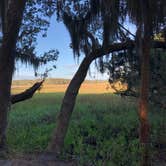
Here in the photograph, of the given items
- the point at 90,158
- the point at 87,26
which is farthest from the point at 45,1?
the point at 90,158

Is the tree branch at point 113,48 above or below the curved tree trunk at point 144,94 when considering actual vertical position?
above

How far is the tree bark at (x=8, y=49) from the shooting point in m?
10.3

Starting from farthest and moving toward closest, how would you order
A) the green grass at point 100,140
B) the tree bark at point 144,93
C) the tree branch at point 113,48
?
the tree branch at point 113,48 < the green grass at point 100,140 < the tree bark at point 144,93

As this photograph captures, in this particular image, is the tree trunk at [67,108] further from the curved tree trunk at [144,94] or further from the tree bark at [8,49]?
the curved tree trunk at [144,94]

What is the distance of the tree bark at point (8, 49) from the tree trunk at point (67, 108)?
1.44 metres

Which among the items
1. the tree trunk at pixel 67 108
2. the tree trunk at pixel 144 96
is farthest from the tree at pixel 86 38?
the tree trunk at pixel 144 96

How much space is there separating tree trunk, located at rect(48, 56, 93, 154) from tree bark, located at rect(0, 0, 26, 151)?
1441 millimetres

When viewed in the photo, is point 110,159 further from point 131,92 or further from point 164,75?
point 131,92

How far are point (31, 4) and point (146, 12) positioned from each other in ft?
19.1

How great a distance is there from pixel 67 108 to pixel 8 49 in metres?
2.20

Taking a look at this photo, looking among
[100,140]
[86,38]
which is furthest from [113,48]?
[100,140]

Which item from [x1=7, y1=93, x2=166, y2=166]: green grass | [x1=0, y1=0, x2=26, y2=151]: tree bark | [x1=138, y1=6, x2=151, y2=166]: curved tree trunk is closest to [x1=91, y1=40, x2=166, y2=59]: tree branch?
[x1=0, y1=0, x2=26, y2=151]: tree bark

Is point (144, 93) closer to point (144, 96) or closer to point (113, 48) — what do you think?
point (144, 96)

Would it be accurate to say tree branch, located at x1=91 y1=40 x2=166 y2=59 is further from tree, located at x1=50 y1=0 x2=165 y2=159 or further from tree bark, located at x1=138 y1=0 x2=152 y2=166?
tree bark, located at x1=138 y1=0 x2=152 y2=166
